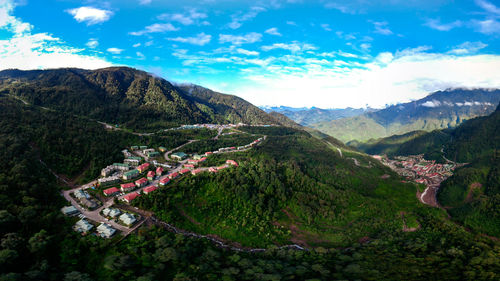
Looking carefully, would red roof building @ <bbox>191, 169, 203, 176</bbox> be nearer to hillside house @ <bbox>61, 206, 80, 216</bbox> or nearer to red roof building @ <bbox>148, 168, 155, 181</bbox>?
red roof building @ <bbox>148, 168, 155, 181</bbox>

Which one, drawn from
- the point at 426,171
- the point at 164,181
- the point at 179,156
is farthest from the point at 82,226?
the point at 426,171

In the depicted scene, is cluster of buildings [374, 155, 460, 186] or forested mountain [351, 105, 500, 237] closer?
forested mountain [351, 105, 500, 237]

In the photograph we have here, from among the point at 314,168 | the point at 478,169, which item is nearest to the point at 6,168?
the point at 314,168

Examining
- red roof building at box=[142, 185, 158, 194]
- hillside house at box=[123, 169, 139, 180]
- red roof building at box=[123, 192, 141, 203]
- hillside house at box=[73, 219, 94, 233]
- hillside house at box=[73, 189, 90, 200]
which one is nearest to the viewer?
hillside house at box=[73, 219, 94, 233]

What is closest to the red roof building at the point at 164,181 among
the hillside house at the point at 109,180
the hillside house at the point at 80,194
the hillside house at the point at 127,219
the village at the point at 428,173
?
the hillside house at the point at 109,180

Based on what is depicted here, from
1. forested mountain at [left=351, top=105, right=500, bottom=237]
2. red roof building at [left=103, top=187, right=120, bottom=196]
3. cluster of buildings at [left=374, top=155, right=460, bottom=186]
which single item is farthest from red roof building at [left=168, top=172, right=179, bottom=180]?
cluster of buildings at [left=374, top=155, right=460, bottom=186]

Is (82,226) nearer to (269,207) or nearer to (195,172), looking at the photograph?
(195,172)

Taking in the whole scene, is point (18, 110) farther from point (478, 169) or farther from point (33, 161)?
point (478, 169)
